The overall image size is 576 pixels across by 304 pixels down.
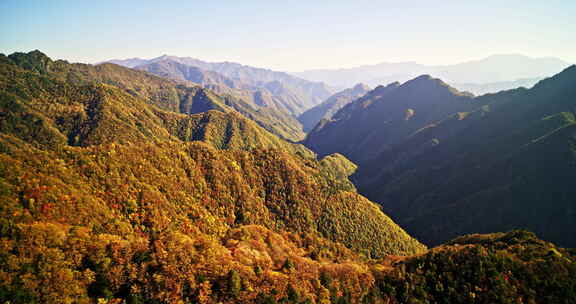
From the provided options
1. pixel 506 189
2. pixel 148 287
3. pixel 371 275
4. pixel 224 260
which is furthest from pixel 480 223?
pixel 148 287

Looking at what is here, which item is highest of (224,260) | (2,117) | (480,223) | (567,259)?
(2,117)

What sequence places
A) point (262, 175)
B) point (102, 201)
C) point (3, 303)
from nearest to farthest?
1. point (3, 303)
2. point (102, 201)
3. point (262, 175)

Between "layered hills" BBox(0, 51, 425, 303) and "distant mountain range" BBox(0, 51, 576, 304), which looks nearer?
"layered hills" BBox(0, 51, 425, 303)

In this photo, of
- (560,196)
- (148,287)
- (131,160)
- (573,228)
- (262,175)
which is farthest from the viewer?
(560,196)

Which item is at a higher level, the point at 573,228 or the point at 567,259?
the point at 567,259

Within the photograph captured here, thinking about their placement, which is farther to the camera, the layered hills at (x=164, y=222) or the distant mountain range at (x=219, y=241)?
the distant mountain range at (x=219, y=241)

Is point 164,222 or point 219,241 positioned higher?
point 164,222

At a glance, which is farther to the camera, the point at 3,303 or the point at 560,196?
the point at 560,196

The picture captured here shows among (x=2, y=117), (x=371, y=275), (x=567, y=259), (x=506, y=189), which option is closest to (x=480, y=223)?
(x=506, y=189)

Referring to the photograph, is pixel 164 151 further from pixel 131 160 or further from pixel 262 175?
pixel 262 175

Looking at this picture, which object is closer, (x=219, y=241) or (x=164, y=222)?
(x=219, y=241)
